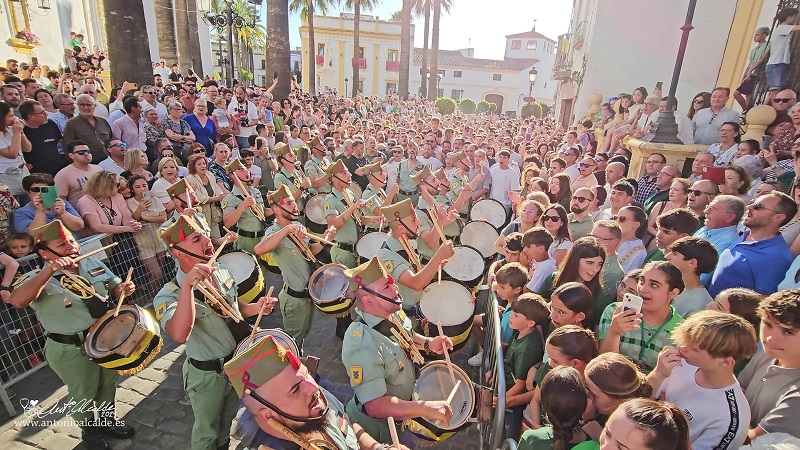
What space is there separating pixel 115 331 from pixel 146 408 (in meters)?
1.40

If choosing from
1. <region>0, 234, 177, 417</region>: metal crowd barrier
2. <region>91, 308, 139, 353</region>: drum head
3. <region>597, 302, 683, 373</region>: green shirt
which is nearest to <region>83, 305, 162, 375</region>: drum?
<region>91, 308, 139, 353</region>: drum head

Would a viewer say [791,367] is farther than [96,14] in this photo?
No

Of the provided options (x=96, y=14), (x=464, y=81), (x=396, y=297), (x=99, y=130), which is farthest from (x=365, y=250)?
(x=464, y=81)

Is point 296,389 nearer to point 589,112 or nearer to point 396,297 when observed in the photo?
point 396,297

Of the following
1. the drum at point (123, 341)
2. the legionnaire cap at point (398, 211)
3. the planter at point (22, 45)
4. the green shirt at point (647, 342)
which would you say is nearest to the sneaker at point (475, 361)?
the legionnaire cap at point (398, 211)

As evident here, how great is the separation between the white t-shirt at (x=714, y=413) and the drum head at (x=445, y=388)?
139 cm

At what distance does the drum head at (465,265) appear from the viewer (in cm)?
537

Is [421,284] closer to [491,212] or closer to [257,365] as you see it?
[257,365]

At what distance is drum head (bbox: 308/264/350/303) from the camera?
177 inches

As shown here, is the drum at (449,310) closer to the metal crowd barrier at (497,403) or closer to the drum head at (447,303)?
the drum head at (447,303)

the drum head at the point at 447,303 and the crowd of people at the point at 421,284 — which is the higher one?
the crowd of people at the point at 421,284

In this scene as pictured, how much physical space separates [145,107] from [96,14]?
20.9m

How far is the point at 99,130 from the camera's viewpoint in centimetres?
705

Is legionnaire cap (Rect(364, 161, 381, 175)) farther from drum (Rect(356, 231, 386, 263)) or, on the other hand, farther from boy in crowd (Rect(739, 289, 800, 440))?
boy in crowd (Rect(739, 289, 800, 440))
